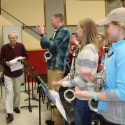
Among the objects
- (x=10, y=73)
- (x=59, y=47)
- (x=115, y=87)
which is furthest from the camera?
(x=10, y=73)

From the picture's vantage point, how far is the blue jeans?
8.59ft

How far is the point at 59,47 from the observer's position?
3797mm

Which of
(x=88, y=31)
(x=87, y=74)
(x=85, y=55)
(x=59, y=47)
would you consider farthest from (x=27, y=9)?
(x=87, y=74)

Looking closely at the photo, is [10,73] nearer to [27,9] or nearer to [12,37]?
[12,37]

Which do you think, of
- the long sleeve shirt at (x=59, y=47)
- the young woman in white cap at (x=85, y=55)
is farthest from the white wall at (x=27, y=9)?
the young woman in white cap at (x=85, y=55)

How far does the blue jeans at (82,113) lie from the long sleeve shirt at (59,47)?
1.22m

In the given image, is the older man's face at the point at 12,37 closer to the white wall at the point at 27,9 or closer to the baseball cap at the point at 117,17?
the baseball cap at the point at 117,17

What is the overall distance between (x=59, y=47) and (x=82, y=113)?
1.35 metres

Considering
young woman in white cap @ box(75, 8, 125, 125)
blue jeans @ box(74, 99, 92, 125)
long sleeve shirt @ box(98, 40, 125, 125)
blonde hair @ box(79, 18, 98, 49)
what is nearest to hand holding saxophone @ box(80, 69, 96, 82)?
young woman in white cap @ box(75, 8, 125, 125)

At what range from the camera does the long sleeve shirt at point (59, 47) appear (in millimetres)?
3738

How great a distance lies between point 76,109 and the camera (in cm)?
269

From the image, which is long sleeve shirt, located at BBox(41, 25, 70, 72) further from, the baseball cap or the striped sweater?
the baseball cap

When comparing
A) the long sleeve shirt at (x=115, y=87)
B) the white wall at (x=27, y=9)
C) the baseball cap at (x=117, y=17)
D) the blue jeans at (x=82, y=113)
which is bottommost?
the blue jeans at (x=82, y=113)

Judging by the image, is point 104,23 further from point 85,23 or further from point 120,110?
point 85,23
